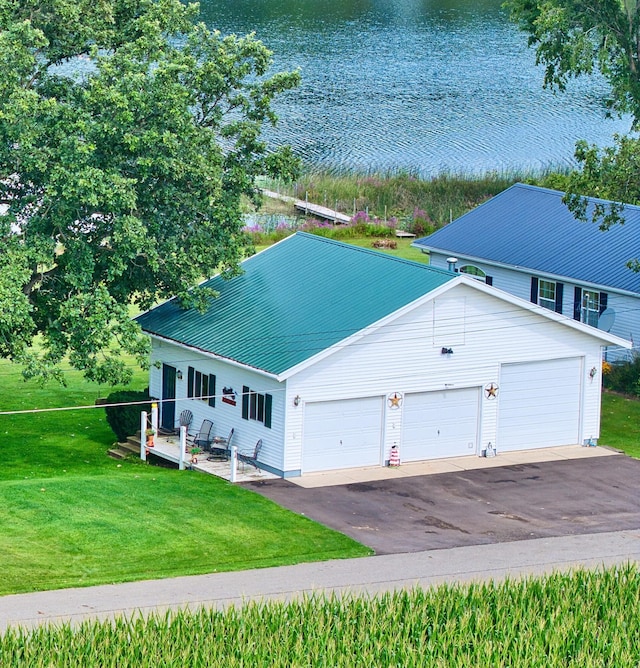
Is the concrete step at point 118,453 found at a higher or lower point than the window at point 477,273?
lower

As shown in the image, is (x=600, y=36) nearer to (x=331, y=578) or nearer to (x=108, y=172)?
(x=108, y=172)

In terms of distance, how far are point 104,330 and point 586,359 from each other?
42.8 ft

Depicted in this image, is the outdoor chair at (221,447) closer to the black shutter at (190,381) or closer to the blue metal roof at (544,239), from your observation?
the black shutter at (190,381)

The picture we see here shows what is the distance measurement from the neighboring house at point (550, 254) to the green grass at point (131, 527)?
1537 cm

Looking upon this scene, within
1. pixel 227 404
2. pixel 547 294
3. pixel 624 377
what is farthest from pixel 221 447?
pixel 547 294

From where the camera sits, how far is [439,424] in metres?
36.5

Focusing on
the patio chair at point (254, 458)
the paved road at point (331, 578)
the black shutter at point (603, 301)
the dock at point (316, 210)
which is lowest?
the dock at point (316, 210)

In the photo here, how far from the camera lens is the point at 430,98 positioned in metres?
102

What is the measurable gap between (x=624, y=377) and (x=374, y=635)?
25.4 meters

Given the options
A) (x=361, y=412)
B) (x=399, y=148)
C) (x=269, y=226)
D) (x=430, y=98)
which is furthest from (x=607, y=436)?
(x=430, y=98)

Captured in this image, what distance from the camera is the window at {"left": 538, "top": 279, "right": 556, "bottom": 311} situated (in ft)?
159

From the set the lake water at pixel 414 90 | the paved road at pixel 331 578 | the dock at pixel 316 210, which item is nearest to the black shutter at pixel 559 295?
the paved road at pixel 331 578

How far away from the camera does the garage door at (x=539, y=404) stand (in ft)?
123

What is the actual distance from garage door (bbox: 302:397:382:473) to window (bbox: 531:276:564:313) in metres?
14.5
